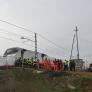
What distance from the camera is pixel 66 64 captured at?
147 ft

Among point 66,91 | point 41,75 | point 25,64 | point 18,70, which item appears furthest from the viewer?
point 25,64

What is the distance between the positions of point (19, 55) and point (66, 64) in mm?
7045

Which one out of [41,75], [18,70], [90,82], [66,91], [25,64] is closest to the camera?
[66,91]

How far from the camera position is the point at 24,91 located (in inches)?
1148

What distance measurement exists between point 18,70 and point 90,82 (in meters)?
9.86

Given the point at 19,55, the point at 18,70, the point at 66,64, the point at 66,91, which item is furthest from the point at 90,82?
the point at 19,55

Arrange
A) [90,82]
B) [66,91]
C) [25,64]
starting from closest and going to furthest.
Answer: [66,91]
[90,82]
[25,64]

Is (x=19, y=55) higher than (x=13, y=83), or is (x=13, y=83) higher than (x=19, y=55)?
(x=19, y=55)

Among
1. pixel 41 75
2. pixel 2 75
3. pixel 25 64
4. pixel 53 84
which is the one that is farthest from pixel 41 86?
pixel 25 64

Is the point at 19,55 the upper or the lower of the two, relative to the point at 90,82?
upper

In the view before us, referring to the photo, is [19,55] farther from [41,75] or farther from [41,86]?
[41,86]

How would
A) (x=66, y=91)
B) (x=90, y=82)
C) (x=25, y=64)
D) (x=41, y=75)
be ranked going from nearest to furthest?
(x=66, y=91) → (x=90, y=82) → (x=41, y=75) → (x=25, y=64)

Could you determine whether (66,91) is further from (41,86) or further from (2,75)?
(2,75)

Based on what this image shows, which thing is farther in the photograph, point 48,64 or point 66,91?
point 48,64
